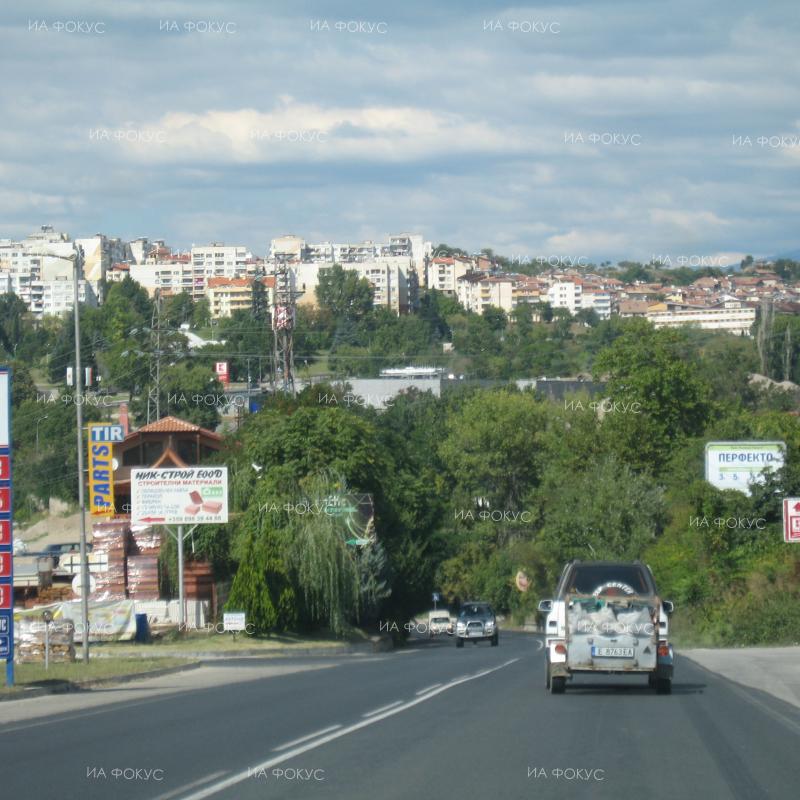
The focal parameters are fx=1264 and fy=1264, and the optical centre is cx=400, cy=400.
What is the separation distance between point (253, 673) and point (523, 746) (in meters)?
19.7

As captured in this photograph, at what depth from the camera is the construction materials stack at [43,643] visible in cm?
3438

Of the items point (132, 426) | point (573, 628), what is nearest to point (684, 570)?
point (573, 628)

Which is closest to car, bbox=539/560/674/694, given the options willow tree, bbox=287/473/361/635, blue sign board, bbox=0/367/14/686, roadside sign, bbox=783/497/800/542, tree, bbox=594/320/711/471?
blue sign board, bbox=0/367/14/686

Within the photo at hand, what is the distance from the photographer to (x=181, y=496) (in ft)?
153

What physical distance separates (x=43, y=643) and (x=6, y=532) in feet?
38.2

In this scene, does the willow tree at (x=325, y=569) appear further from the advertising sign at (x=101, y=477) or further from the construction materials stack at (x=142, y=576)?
the advertising sign at (x=101, y=477)

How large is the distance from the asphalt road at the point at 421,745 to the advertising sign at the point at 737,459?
3515 cm

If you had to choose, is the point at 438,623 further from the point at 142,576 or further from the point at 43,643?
the point at 43,643

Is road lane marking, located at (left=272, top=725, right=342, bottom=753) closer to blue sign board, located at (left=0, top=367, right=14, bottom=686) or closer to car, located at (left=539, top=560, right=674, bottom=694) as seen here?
car, located at (left=539, top=560, right=674, bottom=694)

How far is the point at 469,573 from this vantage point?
91.0 meters

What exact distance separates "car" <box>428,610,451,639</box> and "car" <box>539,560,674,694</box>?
61.0 m

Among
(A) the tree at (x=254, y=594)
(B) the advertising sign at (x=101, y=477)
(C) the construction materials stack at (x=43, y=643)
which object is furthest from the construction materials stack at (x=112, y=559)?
(C) the construction materials stack at (x=43, y=643)

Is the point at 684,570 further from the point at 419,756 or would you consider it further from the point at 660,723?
the point at 419,756

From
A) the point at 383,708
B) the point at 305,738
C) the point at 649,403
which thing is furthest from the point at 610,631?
the point at 649,403
